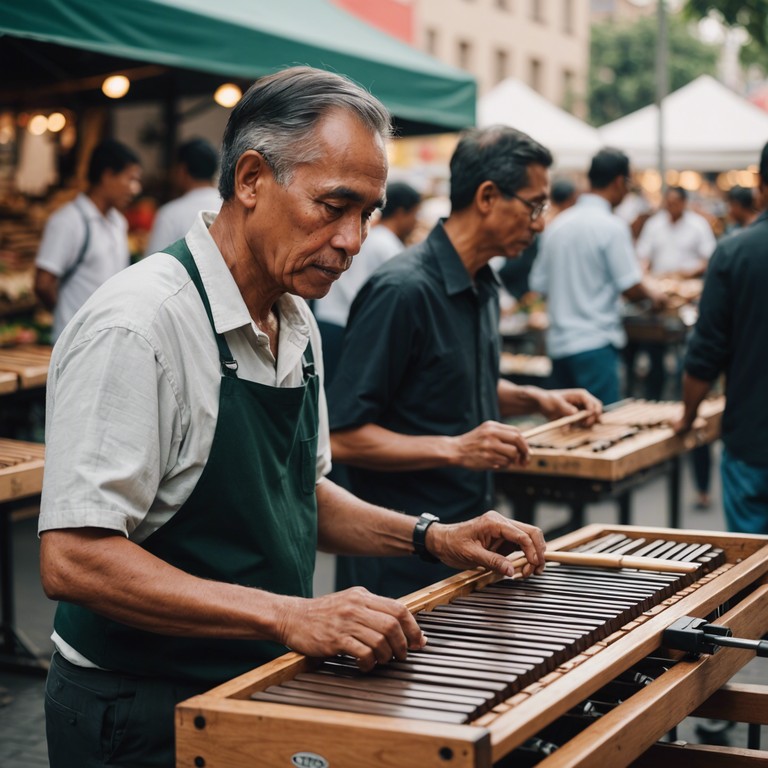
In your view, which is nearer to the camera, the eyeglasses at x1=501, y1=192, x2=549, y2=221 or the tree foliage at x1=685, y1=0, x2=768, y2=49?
the eyeglasses at x1=501, y1=192, x2=549, y2=221

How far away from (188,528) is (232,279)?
0.47 metres

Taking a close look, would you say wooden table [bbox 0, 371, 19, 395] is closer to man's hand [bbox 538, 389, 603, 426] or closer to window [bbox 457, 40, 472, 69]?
man's hand [bbox 538, 389, 603, 426]

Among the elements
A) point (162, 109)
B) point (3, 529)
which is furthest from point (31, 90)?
point (3, 529)

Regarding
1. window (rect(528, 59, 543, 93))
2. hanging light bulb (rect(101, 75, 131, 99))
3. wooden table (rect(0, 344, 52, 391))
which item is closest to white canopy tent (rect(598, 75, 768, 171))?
hanging light bulb (rect(101, 75, 131, 99))

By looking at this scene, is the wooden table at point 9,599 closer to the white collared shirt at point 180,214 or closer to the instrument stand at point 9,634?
the instrument stand at point 9,634

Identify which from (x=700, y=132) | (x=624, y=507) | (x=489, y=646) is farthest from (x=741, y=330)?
(x=700, y=132)

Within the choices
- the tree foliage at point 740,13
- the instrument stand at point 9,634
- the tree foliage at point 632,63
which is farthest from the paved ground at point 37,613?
the tree foliage at point 632,63

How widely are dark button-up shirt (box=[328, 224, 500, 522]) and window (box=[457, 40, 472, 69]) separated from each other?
96.1ft

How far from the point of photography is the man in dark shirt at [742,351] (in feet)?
15.2

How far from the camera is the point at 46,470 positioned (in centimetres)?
208

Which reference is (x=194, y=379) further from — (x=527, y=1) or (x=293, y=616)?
(x=527, y=1)

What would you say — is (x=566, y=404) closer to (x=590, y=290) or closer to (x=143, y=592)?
(x=143, y=592)

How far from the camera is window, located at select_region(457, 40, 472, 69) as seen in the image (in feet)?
105

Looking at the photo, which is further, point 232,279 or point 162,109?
point 162,109
